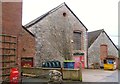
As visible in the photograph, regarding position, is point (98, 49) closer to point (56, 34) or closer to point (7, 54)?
point (56, 34)

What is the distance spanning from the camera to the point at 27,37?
79.6 ft

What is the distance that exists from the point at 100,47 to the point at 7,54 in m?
22.4

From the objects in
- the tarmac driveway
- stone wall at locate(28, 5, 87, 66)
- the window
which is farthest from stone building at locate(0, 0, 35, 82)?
the window

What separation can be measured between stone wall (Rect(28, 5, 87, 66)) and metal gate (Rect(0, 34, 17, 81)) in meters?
11.7

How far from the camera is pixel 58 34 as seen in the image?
2855cm

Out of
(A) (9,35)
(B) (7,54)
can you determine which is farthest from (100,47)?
(B) (7,54)

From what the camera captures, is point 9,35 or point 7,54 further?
point 9,35

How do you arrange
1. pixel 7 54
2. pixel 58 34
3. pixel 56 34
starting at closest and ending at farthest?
pixel 7 54
pixel 56 34
pixel 58 34

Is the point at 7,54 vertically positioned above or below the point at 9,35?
below

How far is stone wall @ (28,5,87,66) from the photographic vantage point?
26.3 meters

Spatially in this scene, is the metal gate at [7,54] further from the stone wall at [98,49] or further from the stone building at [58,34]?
the stone wall at [98,49]

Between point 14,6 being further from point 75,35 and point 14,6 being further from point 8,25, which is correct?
point 75,35

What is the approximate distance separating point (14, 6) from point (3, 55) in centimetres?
325

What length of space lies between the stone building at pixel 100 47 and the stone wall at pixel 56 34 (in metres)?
1.98
